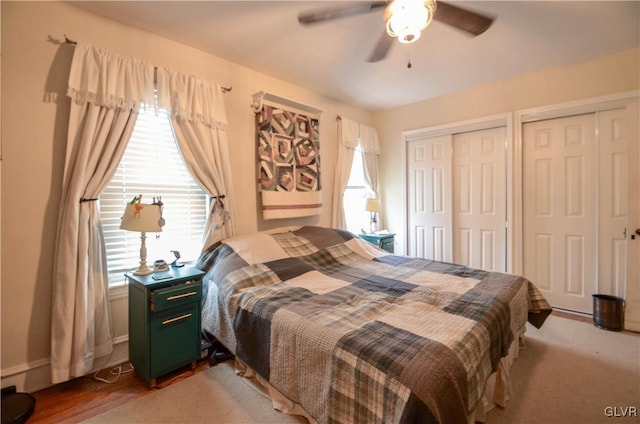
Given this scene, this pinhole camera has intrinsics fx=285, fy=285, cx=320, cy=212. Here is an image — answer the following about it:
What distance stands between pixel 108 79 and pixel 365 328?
92.2 inches

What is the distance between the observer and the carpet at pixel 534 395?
5.25 feet

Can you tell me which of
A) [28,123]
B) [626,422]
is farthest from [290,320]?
[28,123]

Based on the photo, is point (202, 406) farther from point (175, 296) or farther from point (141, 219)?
point (141, 219)

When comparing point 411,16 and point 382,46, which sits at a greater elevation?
point 382,46

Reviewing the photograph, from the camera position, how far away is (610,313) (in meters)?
2.63

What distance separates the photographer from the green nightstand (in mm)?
1837

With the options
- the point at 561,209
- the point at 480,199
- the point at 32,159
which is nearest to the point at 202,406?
the point at 32,159

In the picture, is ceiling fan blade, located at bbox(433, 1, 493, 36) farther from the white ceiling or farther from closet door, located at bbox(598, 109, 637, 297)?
closet door, located at bbox(598, 109, 637, 297)

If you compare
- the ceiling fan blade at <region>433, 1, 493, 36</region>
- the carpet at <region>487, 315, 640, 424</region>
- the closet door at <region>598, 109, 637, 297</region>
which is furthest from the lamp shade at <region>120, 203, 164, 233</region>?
the closet door at <region>598, 109, 637, 297</region>

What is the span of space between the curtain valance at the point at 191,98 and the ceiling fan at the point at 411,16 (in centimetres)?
115

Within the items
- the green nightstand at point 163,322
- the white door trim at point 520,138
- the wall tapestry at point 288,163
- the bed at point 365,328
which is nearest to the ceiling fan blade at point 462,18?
the bed at point 365,328

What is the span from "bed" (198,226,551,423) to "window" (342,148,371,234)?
155 cm

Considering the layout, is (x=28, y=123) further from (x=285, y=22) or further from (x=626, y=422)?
(x=626, y=422)

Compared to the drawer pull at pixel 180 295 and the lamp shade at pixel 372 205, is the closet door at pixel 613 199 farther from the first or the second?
the drawer pull at pixel 180 295
